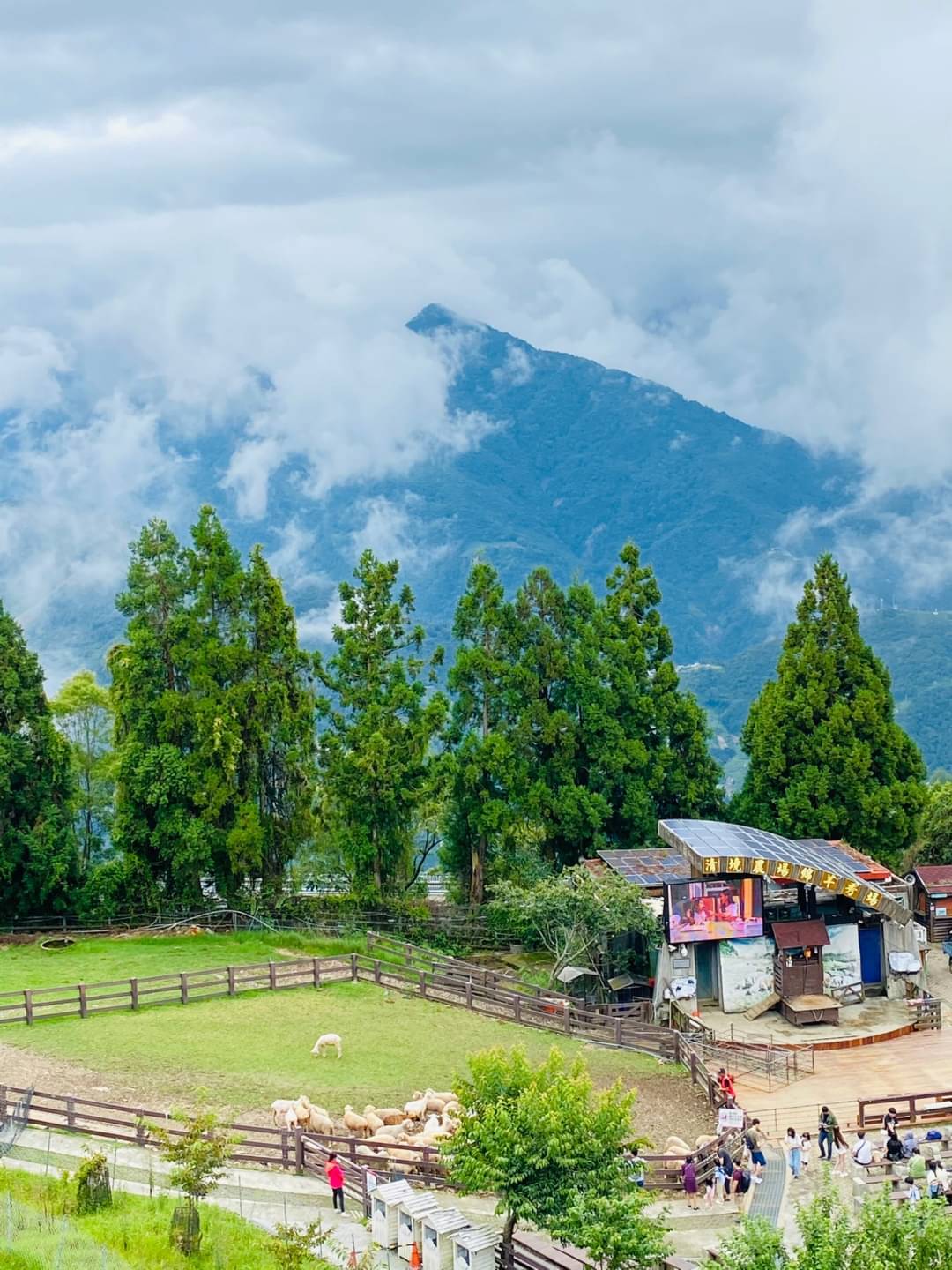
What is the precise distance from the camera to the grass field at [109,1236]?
69.4 feet

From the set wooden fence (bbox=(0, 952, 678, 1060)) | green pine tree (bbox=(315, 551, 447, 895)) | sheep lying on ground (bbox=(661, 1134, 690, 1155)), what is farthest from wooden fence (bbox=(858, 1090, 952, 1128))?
green pine tree (bbox=(315, 551, 447, 895))

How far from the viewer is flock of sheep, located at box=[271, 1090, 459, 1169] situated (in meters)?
28.8

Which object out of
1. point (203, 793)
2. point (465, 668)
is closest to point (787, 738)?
point (465, 668)

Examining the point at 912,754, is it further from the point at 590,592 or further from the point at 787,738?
the point at 590,592

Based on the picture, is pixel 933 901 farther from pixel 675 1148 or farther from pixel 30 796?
pixel 30 796

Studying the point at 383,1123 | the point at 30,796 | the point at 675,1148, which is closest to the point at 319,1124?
the point at 383,1123

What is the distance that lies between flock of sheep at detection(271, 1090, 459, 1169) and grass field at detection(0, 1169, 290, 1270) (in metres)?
4.06

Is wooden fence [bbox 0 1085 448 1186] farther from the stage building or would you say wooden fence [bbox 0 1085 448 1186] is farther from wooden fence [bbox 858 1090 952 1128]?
the stage building

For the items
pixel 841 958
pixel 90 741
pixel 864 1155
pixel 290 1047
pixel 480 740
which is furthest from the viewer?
pixel 90 741

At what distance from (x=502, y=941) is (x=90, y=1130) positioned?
23583mm

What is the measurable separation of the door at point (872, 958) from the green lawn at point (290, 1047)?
1010 centimetres

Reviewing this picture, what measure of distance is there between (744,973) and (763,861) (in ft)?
12.1

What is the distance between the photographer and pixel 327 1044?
116 feet

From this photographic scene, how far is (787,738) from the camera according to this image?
54.1m
